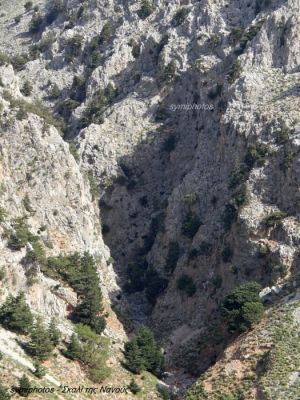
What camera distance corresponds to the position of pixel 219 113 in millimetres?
110750

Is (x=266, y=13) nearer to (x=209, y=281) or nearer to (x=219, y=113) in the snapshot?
(x=219, y=113)

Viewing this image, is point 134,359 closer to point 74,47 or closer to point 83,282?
point 83,282

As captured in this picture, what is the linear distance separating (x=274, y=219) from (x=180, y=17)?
56.4 meters

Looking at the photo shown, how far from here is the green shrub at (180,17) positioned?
423ft

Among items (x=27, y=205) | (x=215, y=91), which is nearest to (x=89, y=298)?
(x=27, y=205)

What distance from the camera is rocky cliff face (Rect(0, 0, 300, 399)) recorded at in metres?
90.1

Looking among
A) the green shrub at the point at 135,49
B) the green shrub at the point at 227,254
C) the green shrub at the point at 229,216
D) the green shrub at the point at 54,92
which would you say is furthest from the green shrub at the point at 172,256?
the green shrub at the point at 54,92

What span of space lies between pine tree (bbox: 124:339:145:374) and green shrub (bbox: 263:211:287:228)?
954 inches

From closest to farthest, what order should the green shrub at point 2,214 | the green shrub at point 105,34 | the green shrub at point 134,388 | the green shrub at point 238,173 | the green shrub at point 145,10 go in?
the green shrub at point 134,388, the green shrub at point 2,214, the green shrub at point 238,173, the green shrub at point 105,34, the green shrub at point 145,10

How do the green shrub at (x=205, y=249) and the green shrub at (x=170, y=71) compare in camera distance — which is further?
the green shrub at (x=170, y=71)

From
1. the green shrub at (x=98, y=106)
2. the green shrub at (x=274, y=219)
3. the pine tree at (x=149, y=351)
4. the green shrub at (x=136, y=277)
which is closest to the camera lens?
the pine tree at (x=149, y=351)

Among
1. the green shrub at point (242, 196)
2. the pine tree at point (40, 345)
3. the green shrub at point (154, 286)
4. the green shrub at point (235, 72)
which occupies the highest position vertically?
the green shrub at point (235, 72)

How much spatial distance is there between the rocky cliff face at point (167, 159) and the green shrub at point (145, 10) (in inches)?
16.8

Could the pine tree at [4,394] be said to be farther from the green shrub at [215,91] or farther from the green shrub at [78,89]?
the green shrub at [78,89]
